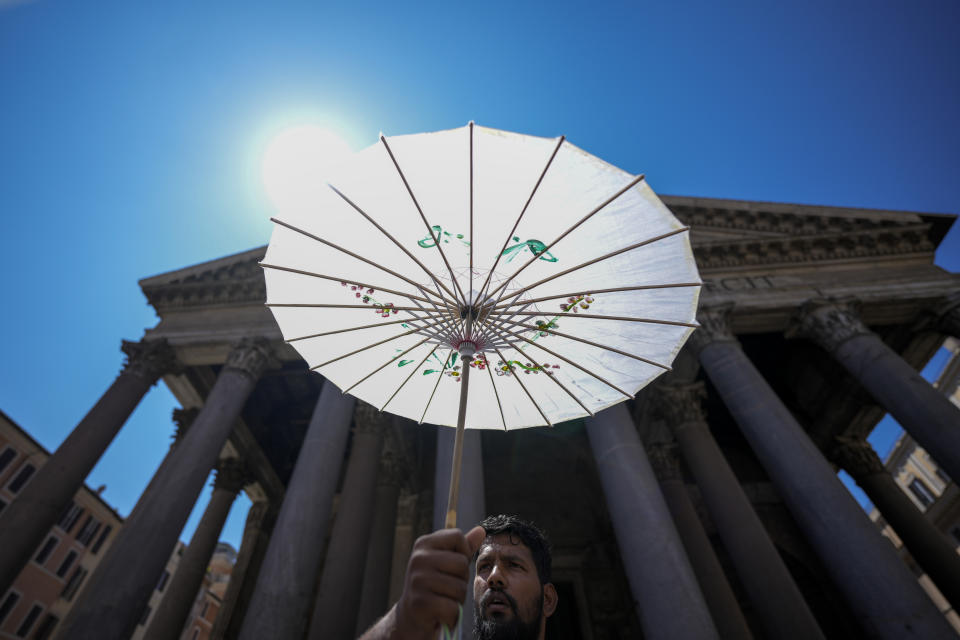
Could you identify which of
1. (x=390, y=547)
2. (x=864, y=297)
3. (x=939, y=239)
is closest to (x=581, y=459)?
(x=390, y=547)

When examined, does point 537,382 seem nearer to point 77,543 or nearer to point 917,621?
point 917,621

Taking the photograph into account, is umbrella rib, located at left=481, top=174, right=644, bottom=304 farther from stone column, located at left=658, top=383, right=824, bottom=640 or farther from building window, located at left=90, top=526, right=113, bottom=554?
building window, located at left=90, top=526, right=113, bottom=554

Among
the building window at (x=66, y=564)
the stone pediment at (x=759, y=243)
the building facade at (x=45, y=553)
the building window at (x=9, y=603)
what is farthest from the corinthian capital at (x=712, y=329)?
the building window at (x=66, y=564)

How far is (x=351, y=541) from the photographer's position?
9859 mm

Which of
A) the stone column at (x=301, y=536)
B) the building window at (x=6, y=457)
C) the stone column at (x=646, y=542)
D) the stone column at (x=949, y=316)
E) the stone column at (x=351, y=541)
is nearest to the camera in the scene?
the stone column at (x=646, y=542)

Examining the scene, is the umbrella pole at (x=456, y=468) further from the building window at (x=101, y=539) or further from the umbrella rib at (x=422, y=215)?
the building window at (x=101, y=539)

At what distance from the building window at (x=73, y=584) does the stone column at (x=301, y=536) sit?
3697cm

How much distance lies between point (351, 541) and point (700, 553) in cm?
836

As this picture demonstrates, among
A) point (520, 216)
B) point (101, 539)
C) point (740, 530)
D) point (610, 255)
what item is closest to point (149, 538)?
point (520, 216)

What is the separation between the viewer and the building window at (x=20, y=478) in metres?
28.9

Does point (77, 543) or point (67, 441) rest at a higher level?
point (77, 543)

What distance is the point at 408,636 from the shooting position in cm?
141

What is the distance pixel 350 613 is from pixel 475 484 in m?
4.21

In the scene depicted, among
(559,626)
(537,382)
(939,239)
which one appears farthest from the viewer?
(559,626)
